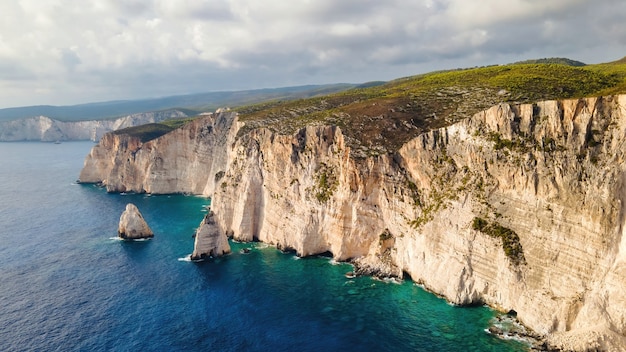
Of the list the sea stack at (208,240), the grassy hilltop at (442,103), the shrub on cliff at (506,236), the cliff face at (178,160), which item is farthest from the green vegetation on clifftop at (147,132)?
the shrub on cliff at (506,236)

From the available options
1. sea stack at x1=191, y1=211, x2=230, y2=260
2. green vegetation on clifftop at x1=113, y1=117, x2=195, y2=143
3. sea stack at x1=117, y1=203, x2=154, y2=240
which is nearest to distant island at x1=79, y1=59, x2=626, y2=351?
sea stack at x1=191, y1=211, x2=230, y2=260

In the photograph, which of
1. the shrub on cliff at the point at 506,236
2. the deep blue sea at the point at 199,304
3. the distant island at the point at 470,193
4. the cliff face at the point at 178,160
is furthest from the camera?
the cliff face at the point at 178,160

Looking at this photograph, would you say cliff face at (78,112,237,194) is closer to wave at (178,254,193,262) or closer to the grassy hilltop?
the grassy hilltop

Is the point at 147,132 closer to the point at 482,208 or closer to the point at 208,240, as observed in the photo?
the point at 208,240

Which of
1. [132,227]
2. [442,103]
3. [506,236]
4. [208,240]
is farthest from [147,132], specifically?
[506,236]

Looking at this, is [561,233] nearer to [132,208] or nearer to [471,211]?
[471,211]

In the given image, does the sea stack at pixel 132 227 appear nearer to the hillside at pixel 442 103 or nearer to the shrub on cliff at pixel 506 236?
the hillside at pixel 442 103
